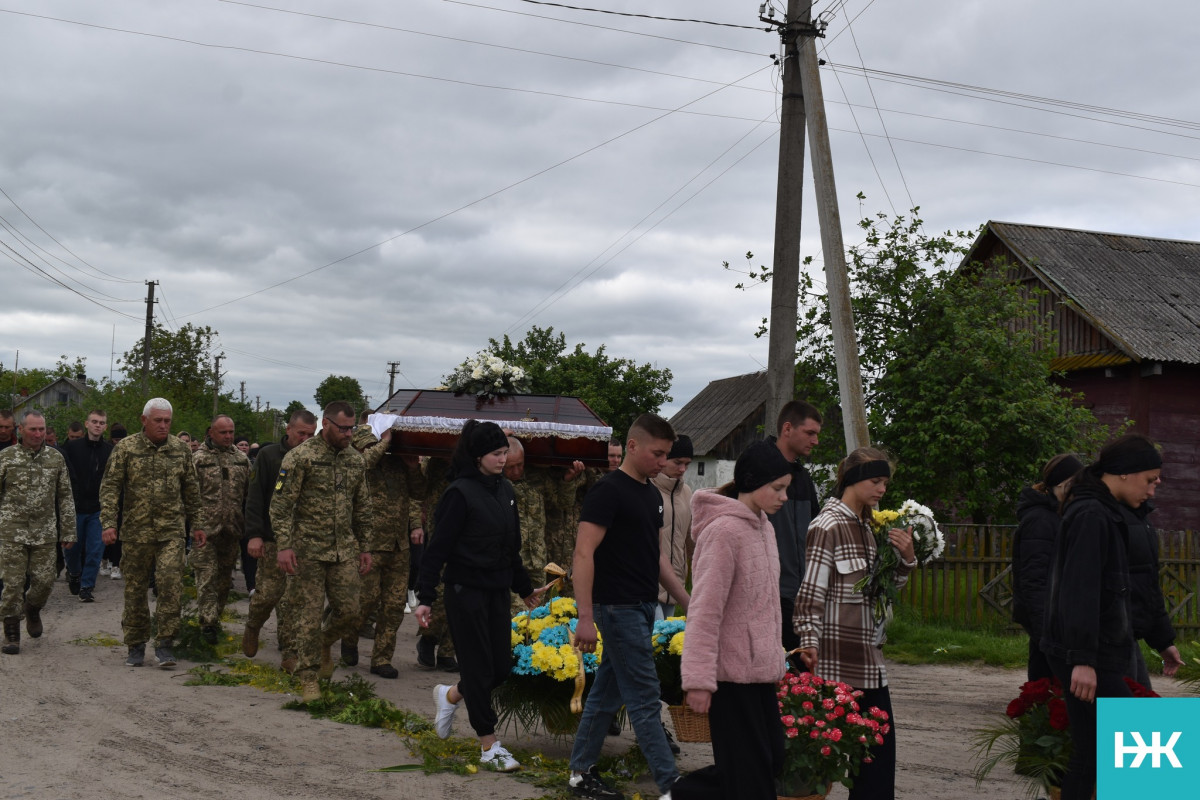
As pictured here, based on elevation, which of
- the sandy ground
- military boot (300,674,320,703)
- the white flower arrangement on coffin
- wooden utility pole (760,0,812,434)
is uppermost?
wooden utility pole (760,0,812,434)

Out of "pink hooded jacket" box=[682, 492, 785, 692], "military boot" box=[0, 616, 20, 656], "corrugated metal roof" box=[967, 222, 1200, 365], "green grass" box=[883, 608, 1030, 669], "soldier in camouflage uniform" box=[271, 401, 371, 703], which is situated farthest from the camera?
"corrugated metal roof" box=[967, 222, 1200, 365]

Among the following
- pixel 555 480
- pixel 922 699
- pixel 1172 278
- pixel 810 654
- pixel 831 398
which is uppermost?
pixel 1172 278

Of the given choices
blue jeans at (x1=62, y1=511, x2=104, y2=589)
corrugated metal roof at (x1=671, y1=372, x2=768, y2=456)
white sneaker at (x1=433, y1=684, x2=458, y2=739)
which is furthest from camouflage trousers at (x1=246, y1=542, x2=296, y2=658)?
corrugated metal roof at (x1=671, y1=372, x2=768, y2=456)

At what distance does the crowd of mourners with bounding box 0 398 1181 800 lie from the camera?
186 inches

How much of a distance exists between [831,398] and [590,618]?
512 inches

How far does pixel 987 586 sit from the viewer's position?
14.1 metres

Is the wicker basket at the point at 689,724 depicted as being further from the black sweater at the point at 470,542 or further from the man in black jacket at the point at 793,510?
the black sweater at the point at 470,542

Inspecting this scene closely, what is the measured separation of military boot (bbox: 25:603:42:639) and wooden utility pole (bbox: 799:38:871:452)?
841 cm

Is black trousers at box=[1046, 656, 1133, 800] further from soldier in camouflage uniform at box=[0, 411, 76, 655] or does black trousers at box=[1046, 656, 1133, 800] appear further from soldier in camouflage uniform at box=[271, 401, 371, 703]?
soldier in camouflage uniform at box=[0, 411, 76, 655]

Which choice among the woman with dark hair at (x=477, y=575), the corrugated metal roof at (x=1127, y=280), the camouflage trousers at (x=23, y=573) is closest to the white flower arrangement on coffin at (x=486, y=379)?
the camouflage trousers at (x=23, y=573)

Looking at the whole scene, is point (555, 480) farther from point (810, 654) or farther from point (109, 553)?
point (109, 553)

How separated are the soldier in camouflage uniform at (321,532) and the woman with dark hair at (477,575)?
1893 mm

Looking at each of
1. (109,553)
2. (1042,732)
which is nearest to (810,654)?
(1042,732)

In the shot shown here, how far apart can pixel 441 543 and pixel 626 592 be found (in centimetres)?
126
